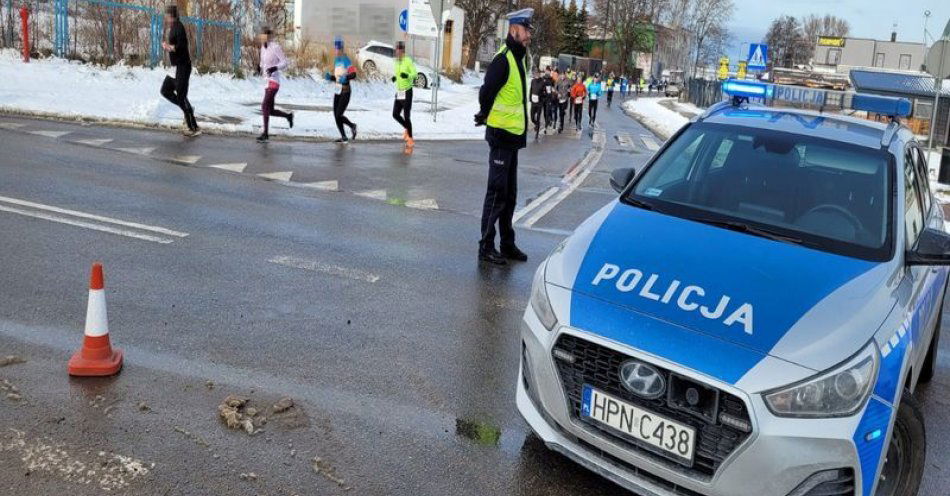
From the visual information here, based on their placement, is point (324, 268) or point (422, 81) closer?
point (324, 268)

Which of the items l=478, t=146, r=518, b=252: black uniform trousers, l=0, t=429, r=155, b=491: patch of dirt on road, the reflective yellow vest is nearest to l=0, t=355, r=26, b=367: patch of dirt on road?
l=0, t=429, r=155, b=491: patch of dirt on road

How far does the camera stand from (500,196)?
7.45 m

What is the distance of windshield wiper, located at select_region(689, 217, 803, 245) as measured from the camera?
4.14m

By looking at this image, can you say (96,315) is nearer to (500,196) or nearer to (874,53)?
(500,196)

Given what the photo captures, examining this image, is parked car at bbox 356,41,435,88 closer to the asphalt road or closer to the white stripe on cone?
the asphalt road

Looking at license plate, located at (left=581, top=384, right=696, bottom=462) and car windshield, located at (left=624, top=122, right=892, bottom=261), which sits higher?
car windshield, located at (left=624, top=122, right=892, bottom=261)

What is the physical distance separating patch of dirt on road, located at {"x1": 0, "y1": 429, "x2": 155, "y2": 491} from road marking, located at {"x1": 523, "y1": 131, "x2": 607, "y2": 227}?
257 inches

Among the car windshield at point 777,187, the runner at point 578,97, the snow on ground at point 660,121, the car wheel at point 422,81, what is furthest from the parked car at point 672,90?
the car windshield at point 777,187

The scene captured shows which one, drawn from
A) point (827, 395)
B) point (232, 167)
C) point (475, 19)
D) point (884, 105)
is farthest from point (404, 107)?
point (475, 19)

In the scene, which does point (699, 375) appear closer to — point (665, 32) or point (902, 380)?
point (902, 380)

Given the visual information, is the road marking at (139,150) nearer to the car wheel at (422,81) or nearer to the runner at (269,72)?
the runner at (269,72)

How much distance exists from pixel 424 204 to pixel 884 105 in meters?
5.57

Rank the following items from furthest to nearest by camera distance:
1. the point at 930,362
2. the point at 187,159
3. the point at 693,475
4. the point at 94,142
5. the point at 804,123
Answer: the point at 94,142 < the point at 187,159 < the point at 930,362 < the point at 804,123 < the point at 693,475

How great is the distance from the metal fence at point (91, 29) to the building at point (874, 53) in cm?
11372
